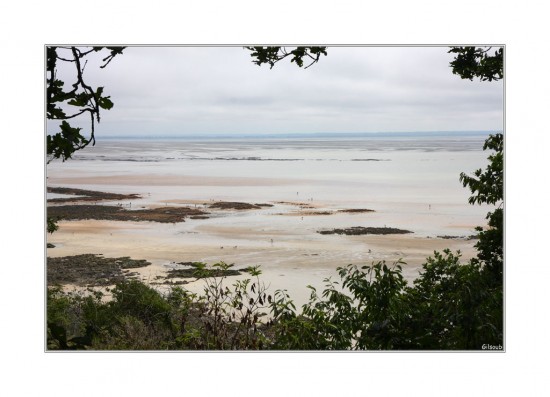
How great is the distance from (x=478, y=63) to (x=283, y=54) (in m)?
1.30

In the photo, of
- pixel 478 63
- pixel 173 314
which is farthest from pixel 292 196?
pixel 478 63

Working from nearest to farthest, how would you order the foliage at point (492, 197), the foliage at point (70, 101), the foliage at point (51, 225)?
the foliage at point (70, 101) → the foliage at point (51, 225) → the foliage at point (492, 197)

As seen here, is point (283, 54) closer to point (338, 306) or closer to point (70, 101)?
point (70, 101)

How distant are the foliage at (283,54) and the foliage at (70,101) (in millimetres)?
906

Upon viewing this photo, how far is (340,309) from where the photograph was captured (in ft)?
13.5

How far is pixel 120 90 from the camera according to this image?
414 cm

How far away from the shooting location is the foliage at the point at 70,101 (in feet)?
9.80

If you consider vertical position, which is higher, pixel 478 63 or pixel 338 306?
pixel 478 63

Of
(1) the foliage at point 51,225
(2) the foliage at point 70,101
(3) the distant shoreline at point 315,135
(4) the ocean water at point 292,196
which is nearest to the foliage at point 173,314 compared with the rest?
(4) the ocean water at point 292,196

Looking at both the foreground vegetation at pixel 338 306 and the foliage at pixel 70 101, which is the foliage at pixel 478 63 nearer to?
the foreground vegetation at pixel 338 306
